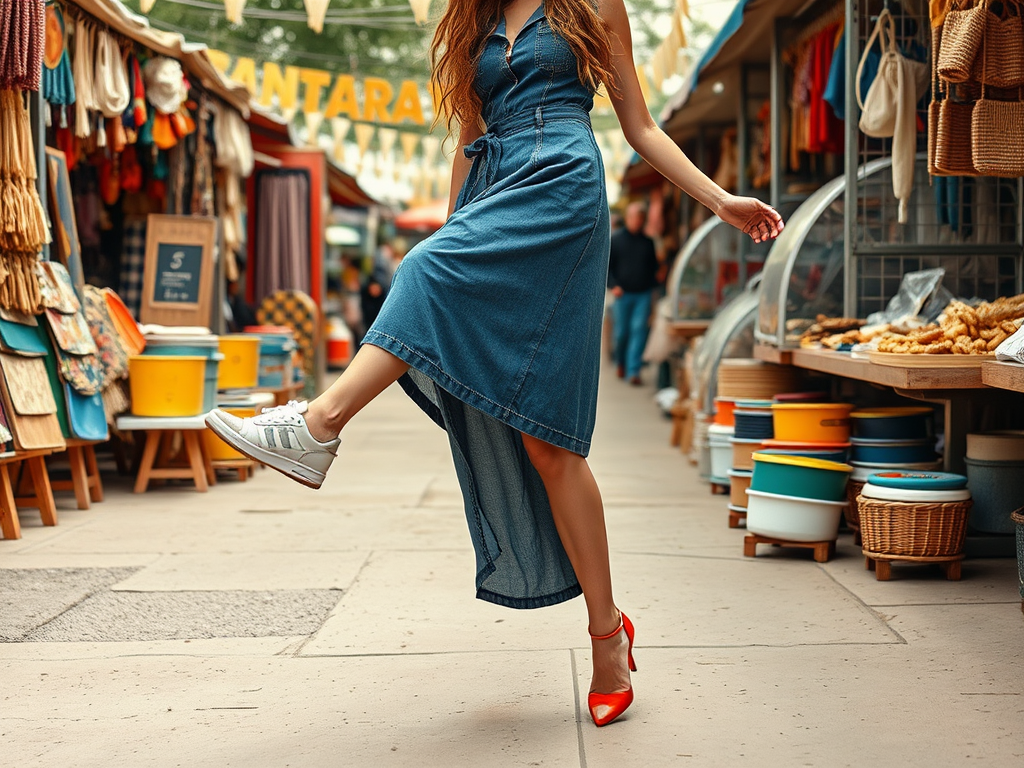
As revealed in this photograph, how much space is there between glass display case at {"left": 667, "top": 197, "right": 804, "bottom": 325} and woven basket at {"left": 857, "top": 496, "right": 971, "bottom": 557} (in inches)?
198

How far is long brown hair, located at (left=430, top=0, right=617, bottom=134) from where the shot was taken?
8.85 feet

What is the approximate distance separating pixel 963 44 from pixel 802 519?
1809 mm

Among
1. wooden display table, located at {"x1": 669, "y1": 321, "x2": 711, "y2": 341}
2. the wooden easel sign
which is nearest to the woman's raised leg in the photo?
the wooden easel sign

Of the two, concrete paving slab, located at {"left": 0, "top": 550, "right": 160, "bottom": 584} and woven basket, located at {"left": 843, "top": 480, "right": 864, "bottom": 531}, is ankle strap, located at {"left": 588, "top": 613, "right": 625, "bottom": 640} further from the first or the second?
concrete paving slab, located at {"left": 0, "top": 550, "right": 160, "bottom": 584}

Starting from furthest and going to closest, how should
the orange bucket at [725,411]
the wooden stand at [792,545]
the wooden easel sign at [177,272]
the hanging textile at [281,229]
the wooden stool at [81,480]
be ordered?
the hanging textile at [281,229], the wooden easel sign at [177,272], the orange bucket at [725,411], the wooden stool at [81,480], the wooden stand at [792,545]

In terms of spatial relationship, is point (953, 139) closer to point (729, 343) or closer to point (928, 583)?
point (928, 583)

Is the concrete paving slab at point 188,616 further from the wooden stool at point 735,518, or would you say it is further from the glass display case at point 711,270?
the glass display case at point 711,270

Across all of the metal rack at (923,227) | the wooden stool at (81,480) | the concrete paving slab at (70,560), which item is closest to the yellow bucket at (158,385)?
the wooden stool at (81,480)

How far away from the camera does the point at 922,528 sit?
4215 mm

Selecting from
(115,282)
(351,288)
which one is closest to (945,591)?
(115,282)

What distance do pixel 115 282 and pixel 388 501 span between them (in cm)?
352

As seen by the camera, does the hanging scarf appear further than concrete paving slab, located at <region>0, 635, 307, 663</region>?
Yes

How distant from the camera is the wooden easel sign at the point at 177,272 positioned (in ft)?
25.9

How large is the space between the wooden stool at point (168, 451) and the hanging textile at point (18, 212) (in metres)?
1.19
